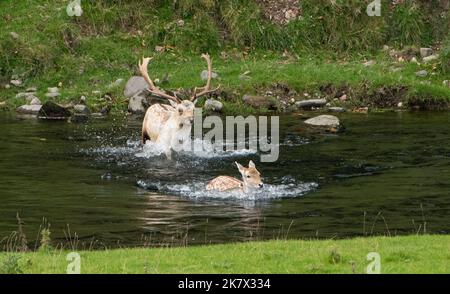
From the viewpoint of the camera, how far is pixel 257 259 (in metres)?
13.3

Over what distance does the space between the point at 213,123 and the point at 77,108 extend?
14.3ft

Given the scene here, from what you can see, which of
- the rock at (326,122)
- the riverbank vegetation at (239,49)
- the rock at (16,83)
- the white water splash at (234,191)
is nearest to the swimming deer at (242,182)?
the white water splash at (234,191)

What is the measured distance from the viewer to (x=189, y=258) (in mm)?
13398

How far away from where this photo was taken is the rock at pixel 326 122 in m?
28.1

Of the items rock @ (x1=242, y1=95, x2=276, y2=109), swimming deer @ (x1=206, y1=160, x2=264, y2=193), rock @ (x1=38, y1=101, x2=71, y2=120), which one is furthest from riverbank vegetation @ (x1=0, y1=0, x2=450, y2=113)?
swimming deer @ (x1=206, y1=160, x2=264, y2=193)

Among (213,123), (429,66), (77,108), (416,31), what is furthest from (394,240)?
(416,31)

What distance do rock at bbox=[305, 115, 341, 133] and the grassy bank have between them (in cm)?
1344

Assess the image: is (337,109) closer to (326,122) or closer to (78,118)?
(326,122)

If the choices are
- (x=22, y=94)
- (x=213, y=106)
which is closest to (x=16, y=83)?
(x=22, y=94)

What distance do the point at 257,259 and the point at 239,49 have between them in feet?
75.8

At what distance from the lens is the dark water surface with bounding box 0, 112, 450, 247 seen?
679 inches

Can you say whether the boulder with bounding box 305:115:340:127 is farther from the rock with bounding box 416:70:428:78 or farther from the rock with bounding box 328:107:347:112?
the rock with bounding box 416:70:428:78

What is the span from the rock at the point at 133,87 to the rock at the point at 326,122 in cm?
593

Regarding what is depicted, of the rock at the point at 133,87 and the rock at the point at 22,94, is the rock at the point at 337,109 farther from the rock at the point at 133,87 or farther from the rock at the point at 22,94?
the rock at the point at 22,94
